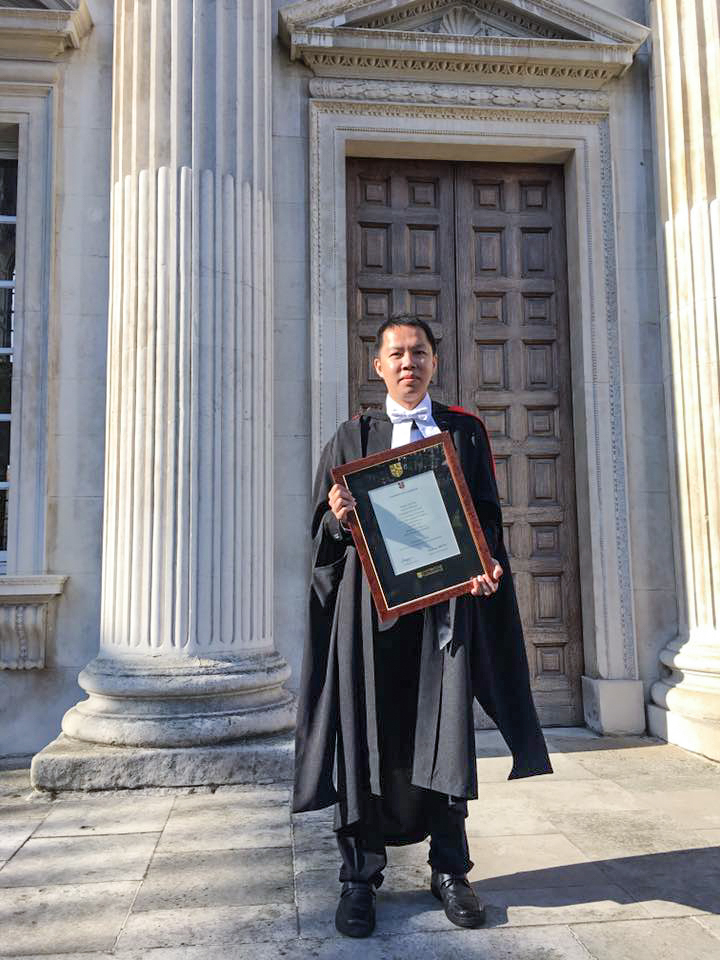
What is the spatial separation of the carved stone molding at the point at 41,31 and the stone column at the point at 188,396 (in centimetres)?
53

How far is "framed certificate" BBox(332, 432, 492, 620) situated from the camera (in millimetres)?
2891

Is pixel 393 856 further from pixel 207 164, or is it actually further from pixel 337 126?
pixel 337 126

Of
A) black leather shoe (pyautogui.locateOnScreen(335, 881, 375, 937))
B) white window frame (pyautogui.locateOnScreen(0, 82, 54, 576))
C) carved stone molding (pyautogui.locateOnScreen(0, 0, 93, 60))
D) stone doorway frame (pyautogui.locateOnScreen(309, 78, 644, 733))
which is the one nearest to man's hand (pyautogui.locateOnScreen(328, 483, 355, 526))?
black leather shoe (pyautogui.locateOnScreen(335, 881, 375, 937))

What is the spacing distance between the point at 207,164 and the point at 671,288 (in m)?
3.51

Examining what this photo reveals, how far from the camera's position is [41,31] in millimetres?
5980

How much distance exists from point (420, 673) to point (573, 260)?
466 centimetres

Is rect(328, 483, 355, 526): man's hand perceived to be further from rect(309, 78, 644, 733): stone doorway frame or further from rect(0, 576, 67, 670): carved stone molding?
rect(0, 576, 67, 670): carved stone molding

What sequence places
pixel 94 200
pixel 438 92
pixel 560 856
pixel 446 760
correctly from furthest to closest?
pixel 438 92, pixel 94 200, pixel 560 856, pixel 446 760

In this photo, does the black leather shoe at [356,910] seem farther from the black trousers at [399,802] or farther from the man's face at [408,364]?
the man's face at [408,364]

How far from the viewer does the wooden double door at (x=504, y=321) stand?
6520 mm

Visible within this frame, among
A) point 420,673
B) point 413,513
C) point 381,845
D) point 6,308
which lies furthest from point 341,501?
point 6,308

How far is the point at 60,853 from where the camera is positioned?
3719 mm

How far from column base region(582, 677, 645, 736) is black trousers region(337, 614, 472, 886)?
11.0 ft

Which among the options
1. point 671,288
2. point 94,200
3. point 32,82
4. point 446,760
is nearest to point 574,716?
point 671,288
